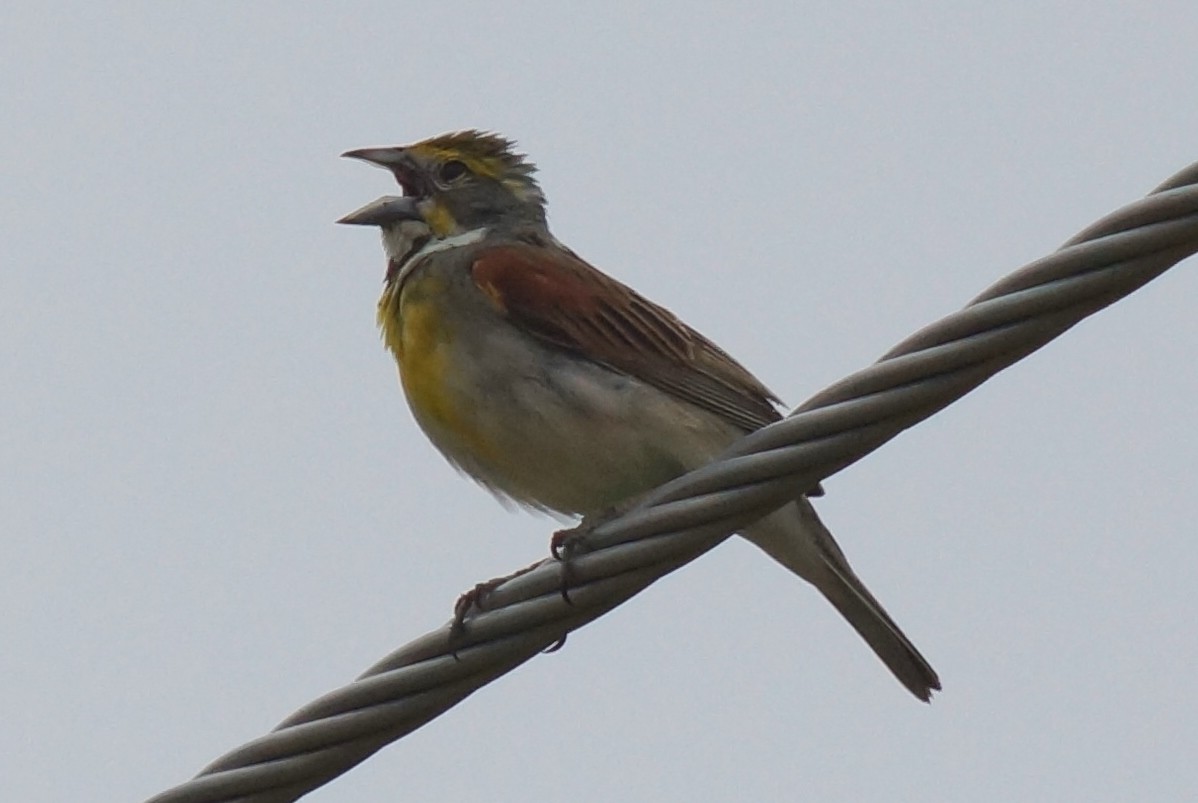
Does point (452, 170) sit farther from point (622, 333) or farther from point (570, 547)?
point (570, 547)

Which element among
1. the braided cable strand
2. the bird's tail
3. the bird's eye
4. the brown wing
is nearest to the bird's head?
the bird's eye

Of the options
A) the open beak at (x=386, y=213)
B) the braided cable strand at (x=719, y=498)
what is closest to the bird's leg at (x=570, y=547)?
the braided cable strand at (x=719, y=498)

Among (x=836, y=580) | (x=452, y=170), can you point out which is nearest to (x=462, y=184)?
(x=452, y=170)

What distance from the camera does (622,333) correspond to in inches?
259

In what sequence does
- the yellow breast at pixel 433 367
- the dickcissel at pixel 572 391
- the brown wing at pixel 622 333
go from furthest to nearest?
the brown wing at pixel 622 333
the yellow breast at pixel 433 367
the dickcissel at pixel 572 391

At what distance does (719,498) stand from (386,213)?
332 cm

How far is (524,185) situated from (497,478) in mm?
1757

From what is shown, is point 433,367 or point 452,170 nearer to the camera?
point 433,367

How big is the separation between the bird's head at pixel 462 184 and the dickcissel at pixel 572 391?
0.92 ft

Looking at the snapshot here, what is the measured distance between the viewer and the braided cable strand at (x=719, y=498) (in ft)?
13.1

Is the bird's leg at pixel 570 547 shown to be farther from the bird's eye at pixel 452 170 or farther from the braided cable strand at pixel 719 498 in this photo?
the bird's eye at pixel 452 170

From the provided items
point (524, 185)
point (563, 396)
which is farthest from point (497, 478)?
point (524, 185)

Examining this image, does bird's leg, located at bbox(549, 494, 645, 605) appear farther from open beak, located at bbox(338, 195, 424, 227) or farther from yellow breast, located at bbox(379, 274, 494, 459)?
open beak, located at bbox(338, 195, 424, 227)

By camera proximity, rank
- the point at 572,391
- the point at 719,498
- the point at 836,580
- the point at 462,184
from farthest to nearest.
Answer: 1. the point at 462,184
2. the point at 836,580
3. the point at 572,391
4. the point at 719,498
